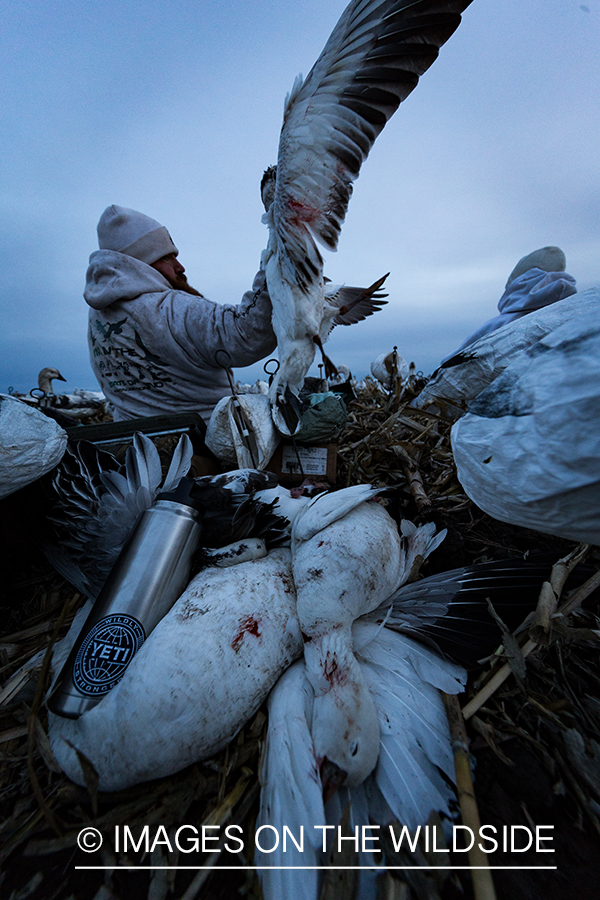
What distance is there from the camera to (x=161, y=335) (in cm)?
147

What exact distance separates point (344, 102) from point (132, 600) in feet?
4.84

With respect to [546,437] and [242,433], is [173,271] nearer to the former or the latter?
[242,433]

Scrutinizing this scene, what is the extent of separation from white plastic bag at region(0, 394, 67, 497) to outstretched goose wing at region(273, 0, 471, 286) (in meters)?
0.92

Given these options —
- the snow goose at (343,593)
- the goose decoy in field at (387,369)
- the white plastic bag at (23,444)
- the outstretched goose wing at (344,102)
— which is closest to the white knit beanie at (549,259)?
the goose decoy in field at (387,369)

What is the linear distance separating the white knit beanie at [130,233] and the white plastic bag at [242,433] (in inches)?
34.1

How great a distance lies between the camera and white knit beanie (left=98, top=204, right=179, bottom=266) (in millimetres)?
1564

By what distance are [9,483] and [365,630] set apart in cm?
87

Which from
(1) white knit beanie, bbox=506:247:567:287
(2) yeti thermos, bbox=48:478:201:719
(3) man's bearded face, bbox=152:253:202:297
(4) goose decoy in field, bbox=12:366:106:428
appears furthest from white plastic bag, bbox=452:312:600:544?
(1) white knit beanie, bbox=506:247:567:287

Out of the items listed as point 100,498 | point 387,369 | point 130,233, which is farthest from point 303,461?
point 387,369

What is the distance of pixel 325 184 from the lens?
113cm

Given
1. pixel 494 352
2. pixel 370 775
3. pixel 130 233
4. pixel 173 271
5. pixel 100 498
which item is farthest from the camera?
pixel 173 271

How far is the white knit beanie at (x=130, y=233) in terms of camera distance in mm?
1564

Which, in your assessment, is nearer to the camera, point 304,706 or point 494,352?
point 304,706

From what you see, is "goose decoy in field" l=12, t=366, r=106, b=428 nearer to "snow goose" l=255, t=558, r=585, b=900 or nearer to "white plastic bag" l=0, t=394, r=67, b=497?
"white plastic bag" l=0, t=394, r=67, b=497
